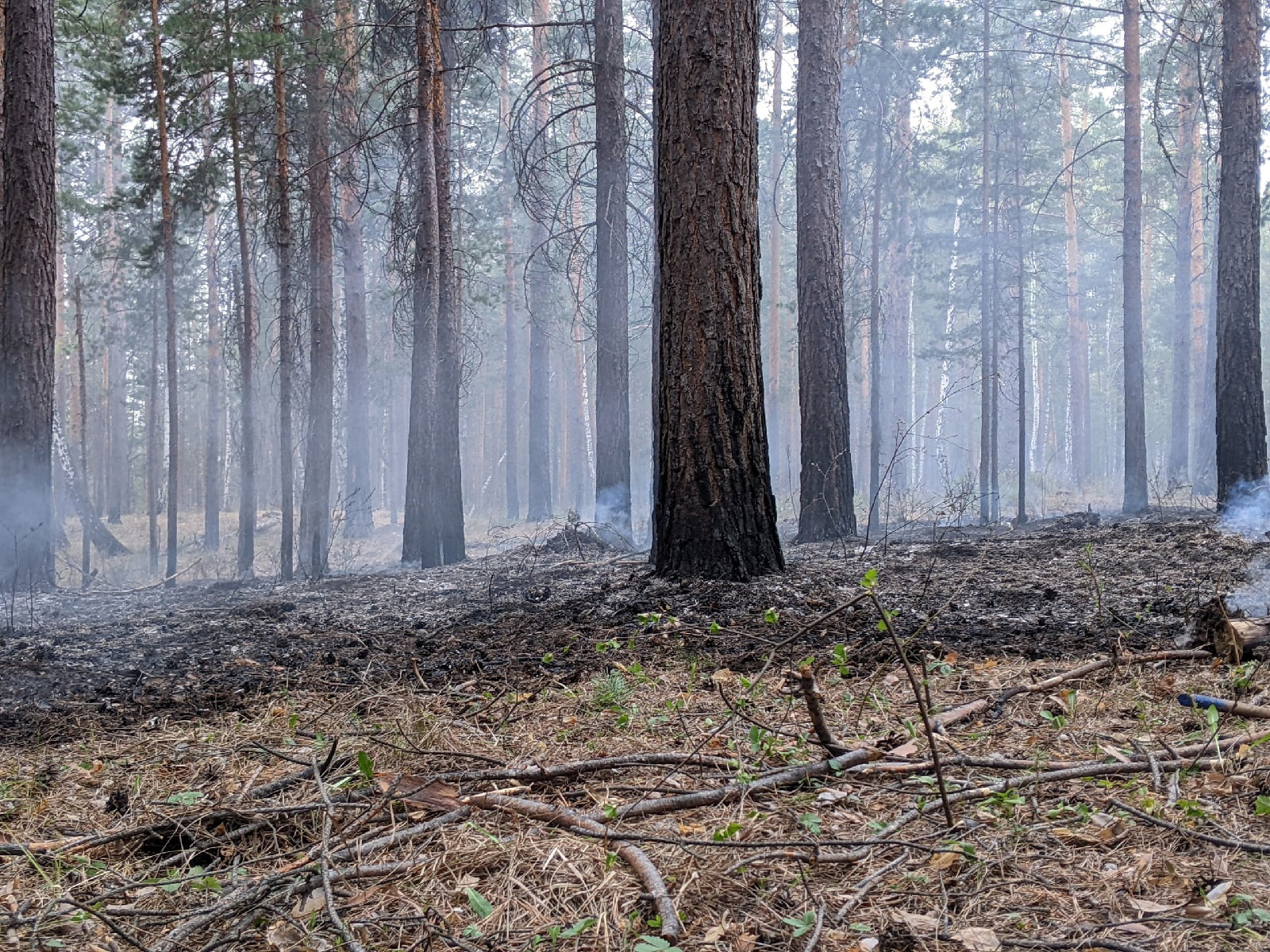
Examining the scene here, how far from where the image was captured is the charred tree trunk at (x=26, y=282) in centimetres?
941

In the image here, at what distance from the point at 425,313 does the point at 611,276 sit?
9.96ft

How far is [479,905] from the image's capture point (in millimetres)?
1989

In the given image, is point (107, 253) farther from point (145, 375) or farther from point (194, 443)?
point (194, 443)

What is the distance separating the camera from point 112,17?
17.3 m

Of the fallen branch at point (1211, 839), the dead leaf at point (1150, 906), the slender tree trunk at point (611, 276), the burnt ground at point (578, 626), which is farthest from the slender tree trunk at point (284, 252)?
the dead leaf at point (1150, 906)

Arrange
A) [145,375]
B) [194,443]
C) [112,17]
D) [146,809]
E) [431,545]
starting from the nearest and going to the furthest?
[146,809] < [431,545] < [112,17] < [145,375] < [194,443]

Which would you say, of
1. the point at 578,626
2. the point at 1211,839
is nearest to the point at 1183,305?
the point at 578,626

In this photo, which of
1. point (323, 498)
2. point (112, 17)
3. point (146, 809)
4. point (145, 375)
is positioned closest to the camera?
point (146, 809)

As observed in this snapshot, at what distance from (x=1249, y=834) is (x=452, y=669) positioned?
135 inches

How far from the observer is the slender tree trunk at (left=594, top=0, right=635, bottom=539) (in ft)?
39.3

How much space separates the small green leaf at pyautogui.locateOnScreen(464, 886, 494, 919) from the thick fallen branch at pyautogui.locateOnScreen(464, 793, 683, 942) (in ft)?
1.15

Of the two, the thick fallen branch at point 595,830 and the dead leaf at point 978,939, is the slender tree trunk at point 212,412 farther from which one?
the dead leaf at point 978,939

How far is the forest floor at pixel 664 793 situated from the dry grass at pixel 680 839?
0.03 feet

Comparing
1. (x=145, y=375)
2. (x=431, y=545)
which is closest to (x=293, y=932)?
(x=431, y=545)
